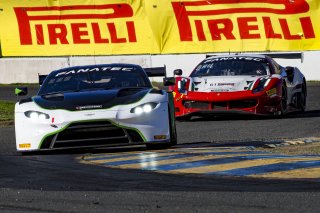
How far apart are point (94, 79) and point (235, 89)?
17.7 ft

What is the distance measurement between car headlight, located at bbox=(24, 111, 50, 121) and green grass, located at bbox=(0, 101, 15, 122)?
7.54 meters

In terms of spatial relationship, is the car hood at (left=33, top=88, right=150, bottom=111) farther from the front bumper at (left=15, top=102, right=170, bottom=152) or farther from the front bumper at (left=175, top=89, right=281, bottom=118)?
the front bumper at (left=175, top=89, right=281, bottom=118)

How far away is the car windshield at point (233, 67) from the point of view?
20156 mm

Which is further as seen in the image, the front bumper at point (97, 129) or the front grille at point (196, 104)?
the front grille at point (196, 104)

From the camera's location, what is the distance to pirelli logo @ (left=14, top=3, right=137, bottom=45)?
31.6 metres

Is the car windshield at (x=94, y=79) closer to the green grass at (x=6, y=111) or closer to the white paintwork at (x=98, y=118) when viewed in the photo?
the white paintwork at (x=98, y=118)

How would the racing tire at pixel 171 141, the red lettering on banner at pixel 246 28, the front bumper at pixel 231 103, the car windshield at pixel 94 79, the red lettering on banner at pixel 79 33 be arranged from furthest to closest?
1. the red lettering on banner at pixel 79 33
2. the red lettering on banner at pixel 246 28
3. the front bumper at pixel 231 103
4. the car windshield at pixel 94 79
5. the racing tire at pixel 171 141

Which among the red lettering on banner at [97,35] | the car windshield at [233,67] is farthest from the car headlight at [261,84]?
the red lettering on banner at [97,35]

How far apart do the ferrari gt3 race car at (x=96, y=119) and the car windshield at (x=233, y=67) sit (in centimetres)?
678

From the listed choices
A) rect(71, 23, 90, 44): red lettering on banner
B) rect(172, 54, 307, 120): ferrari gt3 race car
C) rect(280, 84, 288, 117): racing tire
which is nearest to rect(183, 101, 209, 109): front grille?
rect(172, 54, 307, 120): ferrari gt3 race car

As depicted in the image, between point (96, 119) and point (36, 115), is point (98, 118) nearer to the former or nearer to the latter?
point (96, 119)

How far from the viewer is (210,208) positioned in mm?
8102

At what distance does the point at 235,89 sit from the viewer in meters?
19.4

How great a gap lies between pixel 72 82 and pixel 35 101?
1112mm
